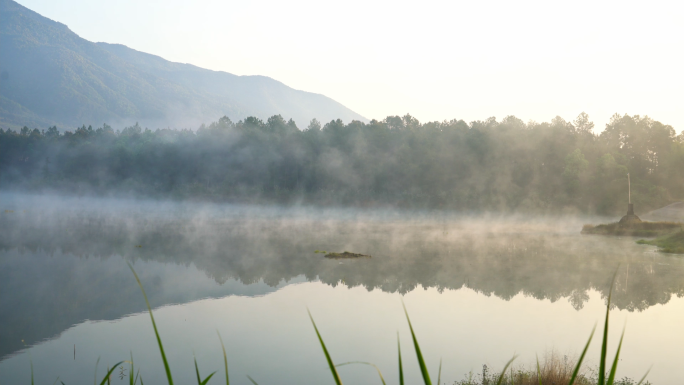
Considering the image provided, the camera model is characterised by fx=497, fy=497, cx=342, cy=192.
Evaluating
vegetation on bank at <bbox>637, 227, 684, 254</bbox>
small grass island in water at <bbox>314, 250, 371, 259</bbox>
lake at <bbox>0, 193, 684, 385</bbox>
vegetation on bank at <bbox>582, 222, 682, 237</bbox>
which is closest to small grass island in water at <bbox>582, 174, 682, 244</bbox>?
vegetation on bank at <bbox>582, 222, 682, 237</bbox>

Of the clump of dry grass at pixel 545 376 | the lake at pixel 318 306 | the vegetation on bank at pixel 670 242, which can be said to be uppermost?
the vegetation on bank at pixel 670 242

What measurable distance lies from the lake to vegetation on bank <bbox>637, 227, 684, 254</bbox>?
87 cm

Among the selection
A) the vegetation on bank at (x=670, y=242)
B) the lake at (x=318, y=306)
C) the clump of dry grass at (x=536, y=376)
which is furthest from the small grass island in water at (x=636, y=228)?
the clump of dry grass at (x=536, y=376)

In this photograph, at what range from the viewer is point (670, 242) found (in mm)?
23984

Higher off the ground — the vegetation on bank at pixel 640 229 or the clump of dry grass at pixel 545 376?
the vegetation on bank at pixel 640 229

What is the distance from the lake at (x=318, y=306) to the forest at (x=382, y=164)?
35.2 meters

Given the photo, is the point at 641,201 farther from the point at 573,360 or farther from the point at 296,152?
the point at 573,360

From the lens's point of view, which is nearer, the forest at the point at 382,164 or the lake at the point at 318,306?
the lake at the point at 318,306

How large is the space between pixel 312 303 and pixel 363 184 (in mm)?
55151

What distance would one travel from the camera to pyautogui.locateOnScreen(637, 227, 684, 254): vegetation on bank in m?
22.5

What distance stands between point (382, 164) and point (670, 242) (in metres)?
45.8

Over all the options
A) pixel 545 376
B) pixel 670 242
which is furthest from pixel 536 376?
pixel 670 242

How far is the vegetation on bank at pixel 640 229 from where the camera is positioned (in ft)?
92.4

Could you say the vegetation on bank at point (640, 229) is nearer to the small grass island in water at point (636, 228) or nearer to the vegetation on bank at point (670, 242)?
the small grass island in water at point (636, 228)
